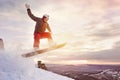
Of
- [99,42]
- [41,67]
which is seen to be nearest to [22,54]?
[41,67]

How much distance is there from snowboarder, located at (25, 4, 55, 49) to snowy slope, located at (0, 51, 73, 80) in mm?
700

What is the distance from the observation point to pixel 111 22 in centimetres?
→ 557

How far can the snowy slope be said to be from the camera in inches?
174

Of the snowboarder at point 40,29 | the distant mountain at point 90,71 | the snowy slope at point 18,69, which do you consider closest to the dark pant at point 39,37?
the snowboarder at point 40,29

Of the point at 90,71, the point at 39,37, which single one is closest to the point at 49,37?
the point at 39,37

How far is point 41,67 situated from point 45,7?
91 cm

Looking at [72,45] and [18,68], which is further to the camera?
[72,45]

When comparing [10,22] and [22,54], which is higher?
[10,22]

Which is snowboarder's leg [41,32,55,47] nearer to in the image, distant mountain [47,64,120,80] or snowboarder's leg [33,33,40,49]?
snowboarder's leg [33,33,40,49]

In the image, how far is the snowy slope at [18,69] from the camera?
4.41 meters

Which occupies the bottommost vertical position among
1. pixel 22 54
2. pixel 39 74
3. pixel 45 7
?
pixel 39 74

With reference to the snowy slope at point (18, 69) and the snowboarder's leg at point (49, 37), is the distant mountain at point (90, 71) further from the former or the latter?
the snowy slope at point (18, 69)

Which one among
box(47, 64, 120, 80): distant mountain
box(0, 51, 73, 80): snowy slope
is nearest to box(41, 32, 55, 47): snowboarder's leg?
box(47, 64, 120, 80): distant mountain

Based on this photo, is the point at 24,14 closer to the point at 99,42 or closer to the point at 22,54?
the point at 22,54
